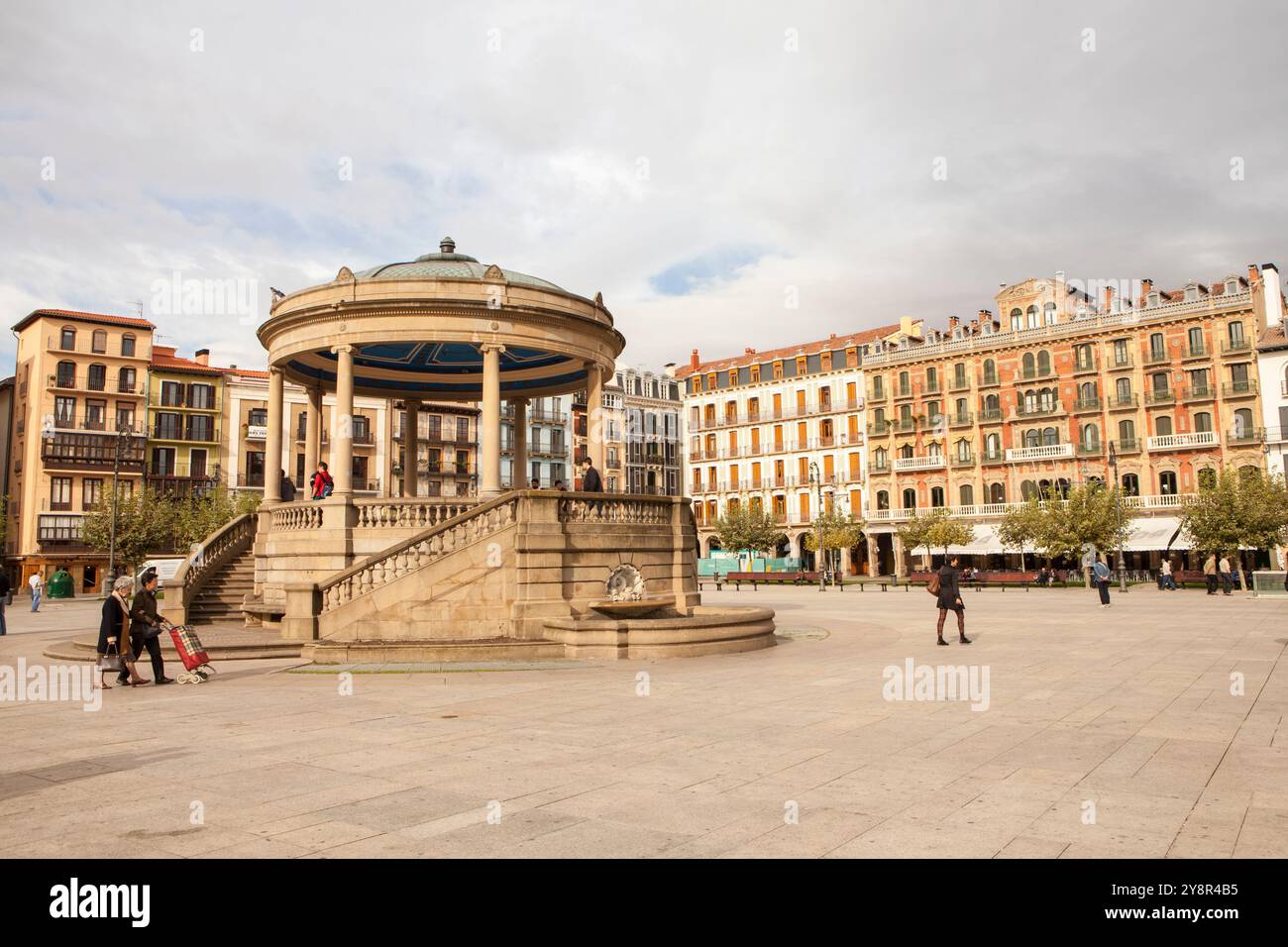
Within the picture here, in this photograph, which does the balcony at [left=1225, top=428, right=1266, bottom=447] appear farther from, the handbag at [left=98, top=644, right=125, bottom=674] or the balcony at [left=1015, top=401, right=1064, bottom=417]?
the handbag at [left=98, top=644, right=125, bottom=674]

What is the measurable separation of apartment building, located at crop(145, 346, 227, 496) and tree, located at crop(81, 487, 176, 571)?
1144 cm

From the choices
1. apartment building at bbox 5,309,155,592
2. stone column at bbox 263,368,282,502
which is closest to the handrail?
stone column at bbox 263,368,282,502

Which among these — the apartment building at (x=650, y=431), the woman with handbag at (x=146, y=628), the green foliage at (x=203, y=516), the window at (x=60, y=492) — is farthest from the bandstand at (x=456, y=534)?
the apartment building at (x=650, y=431)

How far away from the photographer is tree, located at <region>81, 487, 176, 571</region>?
53.4 metres

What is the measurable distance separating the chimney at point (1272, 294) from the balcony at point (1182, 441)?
27.3 ft

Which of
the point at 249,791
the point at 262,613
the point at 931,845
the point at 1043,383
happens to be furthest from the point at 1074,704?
the point at 1043,383

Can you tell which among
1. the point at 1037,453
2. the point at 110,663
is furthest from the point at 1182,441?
the point at 110,663

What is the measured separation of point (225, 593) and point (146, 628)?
8.46 m

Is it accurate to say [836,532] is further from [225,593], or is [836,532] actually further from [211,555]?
[225,593]

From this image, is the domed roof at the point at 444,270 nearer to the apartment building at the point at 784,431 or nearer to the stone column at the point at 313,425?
the stone column at the point at 313,425

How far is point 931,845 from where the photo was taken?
5.34 m

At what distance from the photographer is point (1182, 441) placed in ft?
193

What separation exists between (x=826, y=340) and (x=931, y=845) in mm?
77570

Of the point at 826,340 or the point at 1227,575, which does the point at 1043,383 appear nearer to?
the point at 826,340
